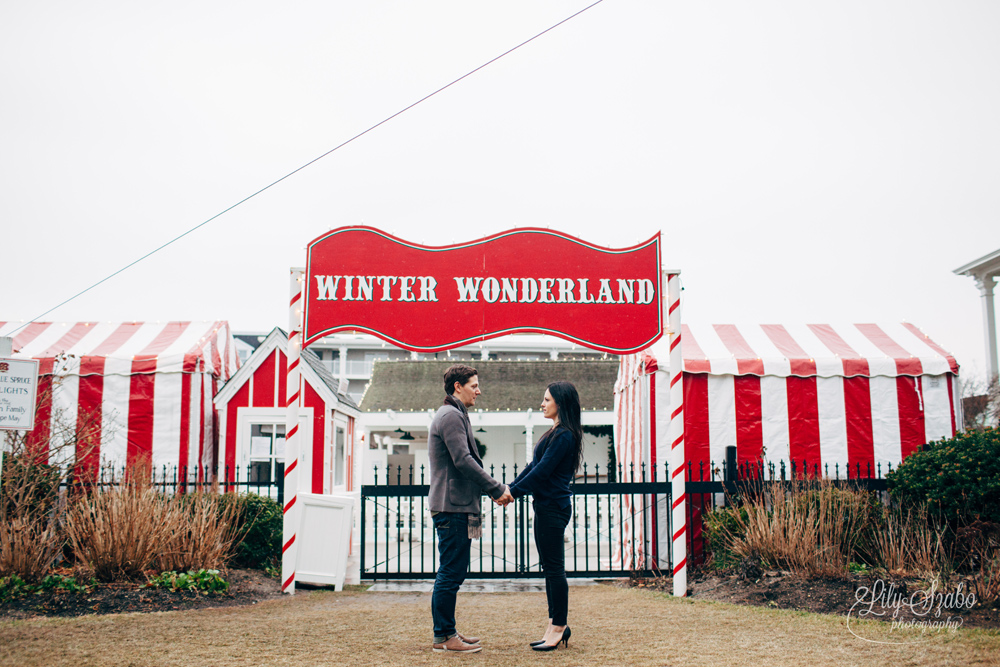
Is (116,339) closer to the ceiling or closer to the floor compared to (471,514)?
closer to the ceiling

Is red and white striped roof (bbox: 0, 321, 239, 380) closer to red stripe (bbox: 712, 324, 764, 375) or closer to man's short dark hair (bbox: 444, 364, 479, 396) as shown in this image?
man's short dark hair (bbox: 444, 364, 479, 396)

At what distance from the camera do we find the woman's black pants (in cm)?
445

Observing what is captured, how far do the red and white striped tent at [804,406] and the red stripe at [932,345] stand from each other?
19 millimetres

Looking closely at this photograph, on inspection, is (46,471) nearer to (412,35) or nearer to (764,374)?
(412,35)

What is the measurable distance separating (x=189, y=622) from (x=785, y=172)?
8.28 metres

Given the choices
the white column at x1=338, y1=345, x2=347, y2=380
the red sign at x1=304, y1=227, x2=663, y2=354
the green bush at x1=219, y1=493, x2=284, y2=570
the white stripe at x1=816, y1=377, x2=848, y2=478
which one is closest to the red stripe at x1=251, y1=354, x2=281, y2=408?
the green bush at x1=219, y1=493, x2=284, y2=570

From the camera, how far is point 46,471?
285 inches

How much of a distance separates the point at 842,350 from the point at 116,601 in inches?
357

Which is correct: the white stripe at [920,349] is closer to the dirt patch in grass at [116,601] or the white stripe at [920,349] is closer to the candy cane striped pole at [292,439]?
the candy cane striped pole at [292,439]

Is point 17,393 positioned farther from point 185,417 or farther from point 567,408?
point 185,417

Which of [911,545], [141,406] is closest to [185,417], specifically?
[141,406]

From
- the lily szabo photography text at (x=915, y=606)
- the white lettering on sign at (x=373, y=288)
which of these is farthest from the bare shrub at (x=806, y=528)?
the white lettering on sign at (x=373, y=288)

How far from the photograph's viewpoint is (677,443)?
23.5ft

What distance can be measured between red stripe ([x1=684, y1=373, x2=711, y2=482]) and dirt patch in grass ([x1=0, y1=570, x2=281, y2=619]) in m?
5.52
